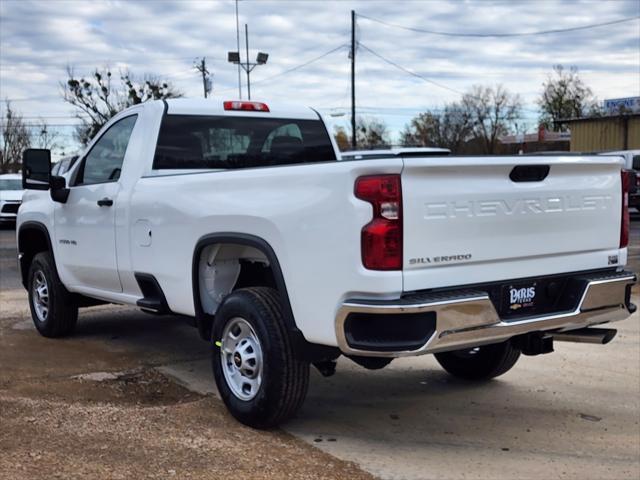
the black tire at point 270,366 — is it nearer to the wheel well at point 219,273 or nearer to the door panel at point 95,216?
the wheel well at point 219,273

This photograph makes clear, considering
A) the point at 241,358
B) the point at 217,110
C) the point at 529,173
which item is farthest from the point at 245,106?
the point at 529,173

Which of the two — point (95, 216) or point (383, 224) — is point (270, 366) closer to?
point (383, 224)

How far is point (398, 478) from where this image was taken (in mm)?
4066

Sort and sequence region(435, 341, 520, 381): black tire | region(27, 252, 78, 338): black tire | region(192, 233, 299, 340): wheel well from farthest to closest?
region(27, 252, 78, 338): black tire, region(435, 341, 520, 381): black tire, region(192, 233, 299, 340): wheel well

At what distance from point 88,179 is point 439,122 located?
188 ft

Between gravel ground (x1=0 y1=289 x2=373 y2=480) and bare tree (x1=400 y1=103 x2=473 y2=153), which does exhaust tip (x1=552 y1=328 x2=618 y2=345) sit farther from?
bare tree (x1=400 y1=103 x2=473 y2=153)

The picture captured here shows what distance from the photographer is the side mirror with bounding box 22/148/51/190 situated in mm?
6695

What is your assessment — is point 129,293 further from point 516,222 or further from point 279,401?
point 516,222

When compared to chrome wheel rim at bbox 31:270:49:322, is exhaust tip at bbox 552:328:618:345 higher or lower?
higher

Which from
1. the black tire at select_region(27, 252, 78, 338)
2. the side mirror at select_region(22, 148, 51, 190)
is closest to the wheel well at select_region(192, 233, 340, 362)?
the side mirror at select_region(22, 148, 51, 190)

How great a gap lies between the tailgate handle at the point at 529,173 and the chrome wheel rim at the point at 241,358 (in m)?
1.73

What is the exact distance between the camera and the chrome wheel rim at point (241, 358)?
4598 mm

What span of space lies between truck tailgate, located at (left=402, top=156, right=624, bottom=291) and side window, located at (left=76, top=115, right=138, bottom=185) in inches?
122

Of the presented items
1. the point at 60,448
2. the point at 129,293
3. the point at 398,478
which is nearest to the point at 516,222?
the point at 398,478
